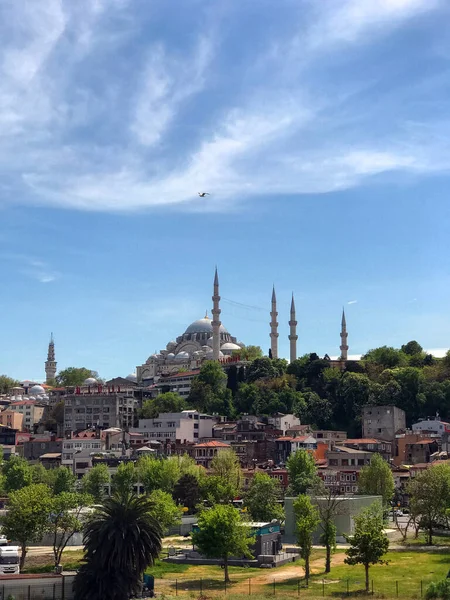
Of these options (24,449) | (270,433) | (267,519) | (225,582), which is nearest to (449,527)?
Answer: (267,519)

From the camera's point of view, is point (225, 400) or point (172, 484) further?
point (225, 400)

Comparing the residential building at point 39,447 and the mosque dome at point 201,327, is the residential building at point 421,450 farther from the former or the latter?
the mosque dome at point 201,327

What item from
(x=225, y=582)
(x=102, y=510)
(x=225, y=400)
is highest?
(x=225, y=400)

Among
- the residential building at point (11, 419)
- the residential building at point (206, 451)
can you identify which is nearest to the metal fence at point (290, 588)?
the residential building at point (206, 451)

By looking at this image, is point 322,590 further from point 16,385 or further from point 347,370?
point 16,385

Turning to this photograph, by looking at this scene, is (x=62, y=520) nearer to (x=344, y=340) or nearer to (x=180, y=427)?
(x=180, y=427)

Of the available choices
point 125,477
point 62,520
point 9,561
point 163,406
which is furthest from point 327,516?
point 163,406
